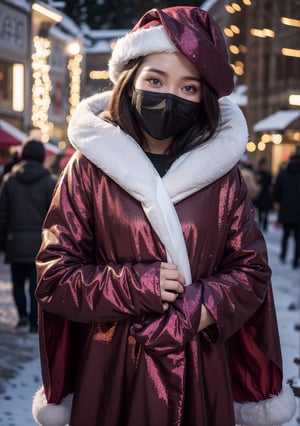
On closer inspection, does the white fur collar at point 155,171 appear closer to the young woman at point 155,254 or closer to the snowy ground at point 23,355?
the young woman at point 155,254

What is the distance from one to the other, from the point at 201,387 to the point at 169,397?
11cm

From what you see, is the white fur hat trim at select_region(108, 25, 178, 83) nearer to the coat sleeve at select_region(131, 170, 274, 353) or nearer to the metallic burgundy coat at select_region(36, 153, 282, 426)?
the metallic burgundy coat at select_region(36, 153, 282, 426)

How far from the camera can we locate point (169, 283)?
1980 millimetres

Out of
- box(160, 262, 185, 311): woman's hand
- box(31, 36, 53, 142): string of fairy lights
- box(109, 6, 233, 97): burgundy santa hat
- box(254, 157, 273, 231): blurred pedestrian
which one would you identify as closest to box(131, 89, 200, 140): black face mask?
box(109, 6, 233, 97): burgundy santa hat

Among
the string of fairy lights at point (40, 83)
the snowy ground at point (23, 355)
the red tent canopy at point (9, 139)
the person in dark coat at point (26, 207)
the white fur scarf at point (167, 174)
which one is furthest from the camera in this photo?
the string of fairy lights at point (40, 83)

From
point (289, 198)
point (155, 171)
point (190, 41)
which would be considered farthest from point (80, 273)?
point (289, 198)

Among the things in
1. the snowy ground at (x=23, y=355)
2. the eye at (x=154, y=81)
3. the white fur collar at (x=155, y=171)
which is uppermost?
the eye at (x=154, y=81)

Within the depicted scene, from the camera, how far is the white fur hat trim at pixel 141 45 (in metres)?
2.14

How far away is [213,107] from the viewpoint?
2.22 m

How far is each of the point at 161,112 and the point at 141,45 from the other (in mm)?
222

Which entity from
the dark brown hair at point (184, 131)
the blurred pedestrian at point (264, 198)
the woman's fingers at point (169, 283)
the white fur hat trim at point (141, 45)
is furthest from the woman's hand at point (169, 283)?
the blurred pedestrian at point (264, 198)

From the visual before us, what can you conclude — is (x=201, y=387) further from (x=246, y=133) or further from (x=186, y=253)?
(x=246, y=133)

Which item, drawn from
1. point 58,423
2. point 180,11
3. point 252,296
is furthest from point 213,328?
point 180,11

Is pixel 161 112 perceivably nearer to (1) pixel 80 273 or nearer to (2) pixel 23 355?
(1) pixel 80 273
